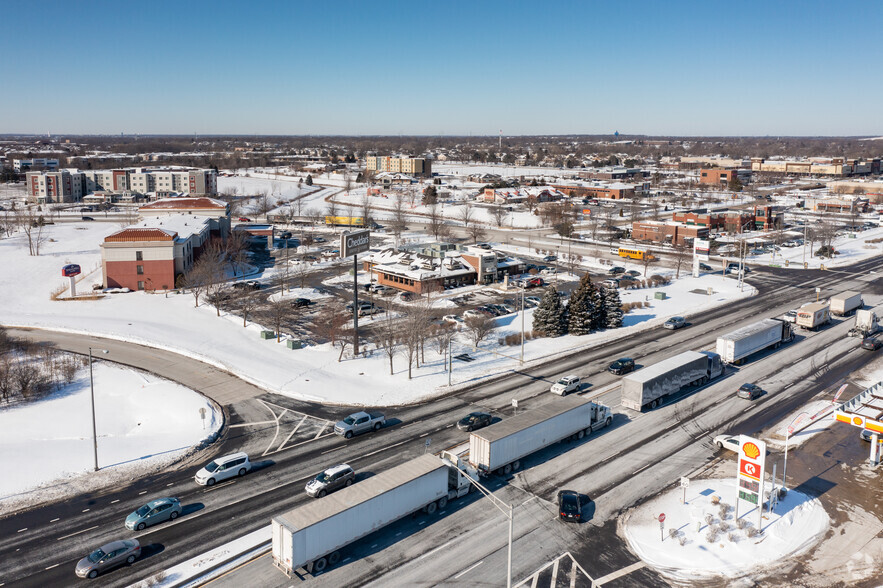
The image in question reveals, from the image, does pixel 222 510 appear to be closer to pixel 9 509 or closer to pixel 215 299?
pixel 9 509

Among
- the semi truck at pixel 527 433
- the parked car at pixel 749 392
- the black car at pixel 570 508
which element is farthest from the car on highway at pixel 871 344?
→ the black car at pixel 570 508

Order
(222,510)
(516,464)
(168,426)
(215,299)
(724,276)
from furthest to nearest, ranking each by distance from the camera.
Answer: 1. (724,276)
2. (215,299)
3. (168,426)
4. (516,464)
5. (222,510)

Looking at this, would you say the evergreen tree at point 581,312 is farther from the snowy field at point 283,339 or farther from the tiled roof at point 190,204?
the tiled roof at point 190,204

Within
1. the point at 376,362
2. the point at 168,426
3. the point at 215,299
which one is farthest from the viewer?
the point at 215,299


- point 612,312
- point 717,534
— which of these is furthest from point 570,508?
point 612,312

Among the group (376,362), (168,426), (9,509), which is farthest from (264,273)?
(9,509)

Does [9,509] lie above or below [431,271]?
below
